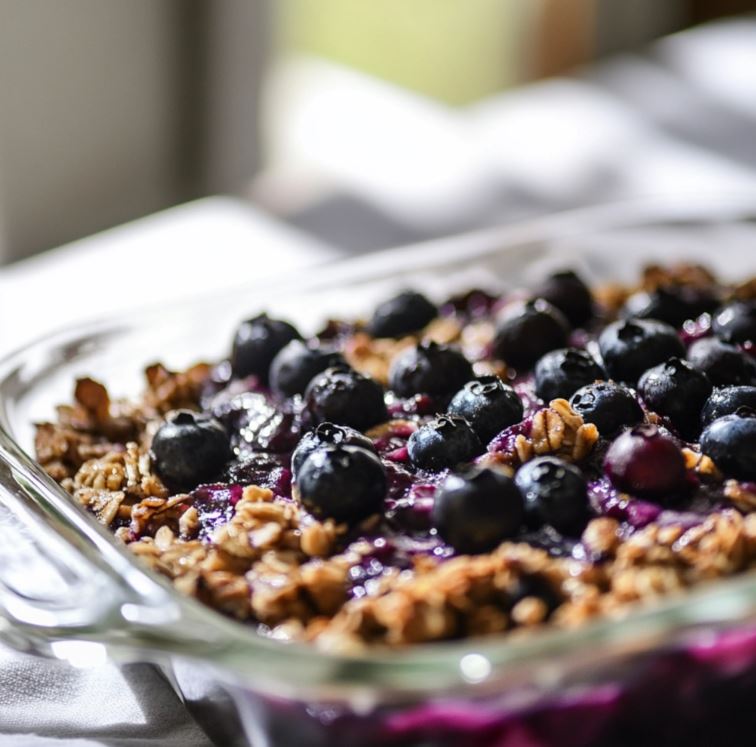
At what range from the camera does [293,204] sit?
199 centimetres

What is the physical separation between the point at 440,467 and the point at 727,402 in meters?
0.25

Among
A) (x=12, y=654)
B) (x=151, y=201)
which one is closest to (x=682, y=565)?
(x=12, y=654)

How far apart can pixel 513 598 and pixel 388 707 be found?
0.13 metres

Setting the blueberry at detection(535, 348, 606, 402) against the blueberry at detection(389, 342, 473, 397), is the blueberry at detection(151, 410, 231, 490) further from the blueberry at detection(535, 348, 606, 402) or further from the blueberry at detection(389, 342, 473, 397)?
the blueberry at detection(535, 348, 606, 402)

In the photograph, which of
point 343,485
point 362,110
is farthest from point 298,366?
point 362,110

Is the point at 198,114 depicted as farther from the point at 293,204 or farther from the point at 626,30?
the point at 626,30

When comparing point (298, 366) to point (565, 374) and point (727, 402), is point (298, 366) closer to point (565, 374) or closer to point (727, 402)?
point (565, 374)

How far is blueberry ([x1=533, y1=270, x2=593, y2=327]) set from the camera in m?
1.32

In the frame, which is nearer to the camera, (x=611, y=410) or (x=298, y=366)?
(x=611, y=410)

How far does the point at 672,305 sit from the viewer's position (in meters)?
1.28

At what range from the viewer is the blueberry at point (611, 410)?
1008 mm

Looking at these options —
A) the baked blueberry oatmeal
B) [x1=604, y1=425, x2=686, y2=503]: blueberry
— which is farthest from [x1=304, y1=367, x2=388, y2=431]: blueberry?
[x1=604, y1=425, x2=686, y2=503]: blueberry

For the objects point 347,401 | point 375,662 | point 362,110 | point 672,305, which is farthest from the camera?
point 362,110

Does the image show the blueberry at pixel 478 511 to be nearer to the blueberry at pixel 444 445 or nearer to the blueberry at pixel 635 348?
the blueberry at pixel 444 445
